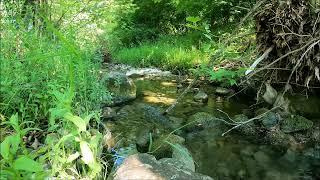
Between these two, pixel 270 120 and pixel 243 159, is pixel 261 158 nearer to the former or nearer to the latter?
pixel 243 159

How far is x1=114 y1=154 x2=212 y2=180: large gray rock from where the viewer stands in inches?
102

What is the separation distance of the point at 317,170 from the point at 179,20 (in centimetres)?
1108

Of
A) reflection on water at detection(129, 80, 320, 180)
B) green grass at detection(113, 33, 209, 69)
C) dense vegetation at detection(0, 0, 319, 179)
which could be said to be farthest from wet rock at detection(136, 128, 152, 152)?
green grass at detection(113, 33, 209, 69)

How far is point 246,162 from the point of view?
426 cm

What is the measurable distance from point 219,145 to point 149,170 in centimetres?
219

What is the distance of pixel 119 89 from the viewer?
6336 mm

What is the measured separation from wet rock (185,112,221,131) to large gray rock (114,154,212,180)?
2.19 meters

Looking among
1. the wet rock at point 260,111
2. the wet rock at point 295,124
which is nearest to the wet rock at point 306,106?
the wet rock at point 295,124

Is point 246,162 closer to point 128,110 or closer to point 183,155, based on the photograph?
point 183,155

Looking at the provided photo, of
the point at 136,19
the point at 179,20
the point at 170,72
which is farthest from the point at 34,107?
the point at 136,19

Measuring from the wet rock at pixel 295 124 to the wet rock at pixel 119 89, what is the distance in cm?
244

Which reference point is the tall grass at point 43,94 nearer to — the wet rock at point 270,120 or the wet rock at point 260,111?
the wet rock at point 270,120

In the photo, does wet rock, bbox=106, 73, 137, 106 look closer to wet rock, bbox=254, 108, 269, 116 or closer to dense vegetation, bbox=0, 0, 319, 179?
dense vegetation, bbox=0, 0, 319, 179

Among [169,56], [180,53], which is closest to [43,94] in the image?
[180,53]
